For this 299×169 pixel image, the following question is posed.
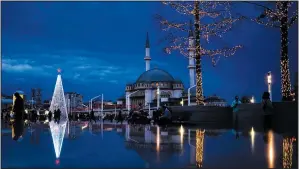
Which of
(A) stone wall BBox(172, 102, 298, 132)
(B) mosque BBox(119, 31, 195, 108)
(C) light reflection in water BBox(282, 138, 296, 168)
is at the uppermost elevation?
(B) mosque BBox(119, 31, 195, 108)

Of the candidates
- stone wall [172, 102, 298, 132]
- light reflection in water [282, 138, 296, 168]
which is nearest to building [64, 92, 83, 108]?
stone wall [172, 102, 298, 132]

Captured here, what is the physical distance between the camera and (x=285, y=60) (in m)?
15.5

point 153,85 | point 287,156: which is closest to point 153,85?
point 153,85

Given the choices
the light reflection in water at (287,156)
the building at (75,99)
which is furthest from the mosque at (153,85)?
the light reflection in water at (287,156)

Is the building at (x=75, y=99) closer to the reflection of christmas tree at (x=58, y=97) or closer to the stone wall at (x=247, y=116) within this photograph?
the reflection of christmas tree at (x=58, y=97)

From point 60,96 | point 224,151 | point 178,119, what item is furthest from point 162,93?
point 224,151

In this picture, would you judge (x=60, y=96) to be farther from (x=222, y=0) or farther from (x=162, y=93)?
(x=162, y=93)

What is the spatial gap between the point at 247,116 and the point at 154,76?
114 meters

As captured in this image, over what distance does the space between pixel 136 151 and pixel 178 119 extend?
14.8 m

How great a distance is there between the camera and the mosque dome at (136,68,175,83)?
429 ft

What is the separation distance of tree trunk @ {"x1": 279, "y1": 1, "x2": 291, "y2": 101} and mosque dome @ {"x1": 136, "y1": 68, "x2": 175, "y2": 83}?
114m

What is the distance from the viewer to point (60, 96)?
4003 centimetres

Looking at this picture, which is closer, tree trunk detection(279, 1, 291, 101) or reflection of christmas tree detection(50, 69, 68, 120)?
tree trunk detection(279, 1, 291, 101)

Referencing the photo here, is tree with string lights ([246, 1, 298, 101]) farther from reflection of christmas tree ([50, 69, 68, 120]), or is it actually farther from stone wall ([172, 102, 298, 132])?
reflection of christmas tree ([50, 69, 68, 120])
